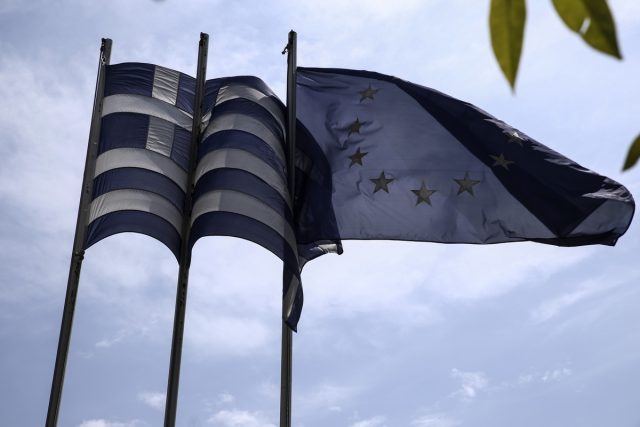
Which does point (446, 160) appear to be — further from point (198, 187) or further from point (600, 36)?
point (600, 36)

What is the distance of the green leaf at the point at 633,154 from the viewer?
1.08 meters

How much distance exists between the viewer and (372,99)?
1508 centimetres

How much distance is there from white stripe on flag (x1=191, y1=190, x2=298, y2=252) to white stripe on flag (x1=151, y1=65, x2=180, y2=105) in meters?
2.14

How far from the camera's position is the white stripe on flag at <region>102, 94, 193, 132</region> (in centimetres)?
1386

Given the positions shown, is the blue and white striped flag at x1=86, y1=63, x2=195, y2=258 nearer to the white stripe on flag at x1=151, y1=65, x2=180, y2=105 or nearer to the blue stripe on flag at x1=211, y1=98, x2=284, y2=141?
the white stripe on flag at x1=151, y1=65, x2=180, y2=105

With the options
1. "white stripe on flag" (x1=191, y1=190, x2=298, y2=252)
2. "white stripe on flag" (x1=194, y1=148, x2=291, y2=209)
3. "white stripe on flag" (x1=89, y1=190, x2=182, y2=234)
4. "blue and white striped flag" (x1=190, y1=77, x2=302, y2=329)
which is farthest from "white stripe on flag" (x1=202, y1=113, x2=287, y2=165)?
"white stripe on flag" (x1=89, y1=190, x2=182, y2=234)

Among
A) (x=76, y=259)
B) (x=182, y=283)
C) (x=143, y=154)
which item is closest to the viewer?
(x=76, y=259)

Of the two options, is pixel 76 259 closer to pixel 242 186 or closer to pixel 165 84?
pixel 242 186

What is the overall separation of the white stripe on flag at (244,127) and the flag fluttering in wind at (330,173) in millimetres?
22

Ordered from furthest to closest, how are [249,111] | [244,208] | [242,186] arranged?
[249,111], [242,186], [244,208]

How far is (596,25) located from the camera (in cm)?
106

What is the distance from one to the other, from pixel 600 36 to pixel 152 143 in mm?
12837

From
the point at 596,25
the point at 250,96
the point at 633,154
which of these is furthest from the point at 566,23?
the point at 250,96

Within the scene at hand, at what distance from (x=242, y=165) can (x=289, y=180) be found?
0.89m
